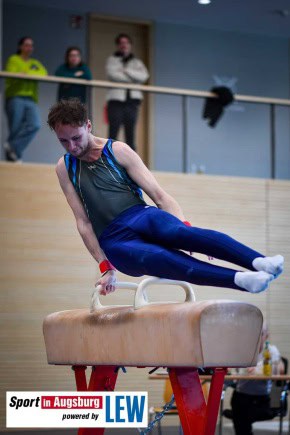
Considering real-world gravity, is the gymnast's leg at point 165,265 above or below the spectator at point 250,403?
above

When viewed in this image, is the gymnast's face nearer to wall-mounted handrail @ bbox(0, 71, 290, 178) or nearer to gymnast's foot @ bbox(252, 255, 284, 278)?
gymnast's foot @ bbox(252, 255, 284, 278)

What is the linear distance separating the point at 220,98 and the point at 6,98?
268cm

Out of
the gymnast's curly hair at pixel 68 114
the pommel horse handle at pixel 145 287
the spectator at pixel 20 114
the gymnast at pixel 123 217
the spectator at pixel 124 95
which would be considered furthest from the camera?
the spectator at pixel 124 95

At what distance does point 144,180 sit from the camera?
5324 mm

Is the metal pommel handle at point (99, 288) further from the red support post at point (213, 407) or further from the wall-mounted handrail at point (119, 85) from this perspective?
the wall-mounted handrail at point (119, 85)

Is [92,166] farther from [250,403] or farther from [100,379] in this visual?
[250,403]

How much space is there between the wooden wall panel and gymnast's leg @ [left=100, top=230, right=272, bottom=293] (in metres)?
5.43

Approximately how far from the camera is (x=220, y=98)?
1122 cm

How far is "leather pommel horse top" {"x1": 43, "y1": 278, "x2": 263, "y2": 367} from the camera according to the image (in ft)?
15.4

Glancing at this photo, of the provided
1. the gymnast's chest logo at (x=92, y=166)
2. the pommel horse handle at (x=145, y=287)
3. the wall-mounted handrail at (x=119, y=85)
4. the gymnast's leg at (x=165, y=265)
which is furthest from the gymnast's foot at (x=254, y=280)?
the wall-mounted handrail at (x=119, y=85)

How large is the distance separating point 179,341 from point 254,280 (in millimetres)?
592

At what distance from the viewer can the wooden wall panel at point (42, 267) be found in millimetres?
10508

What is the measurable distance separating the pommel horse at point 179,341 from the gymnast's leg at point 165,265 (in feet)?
0.33

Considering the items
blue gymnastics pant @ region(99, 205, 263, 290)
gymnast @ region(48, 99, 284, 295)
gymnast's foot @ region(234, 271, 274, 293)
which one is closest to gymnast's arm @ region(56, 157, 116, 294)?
gymnast @ region(48, 99, 284, 295)
